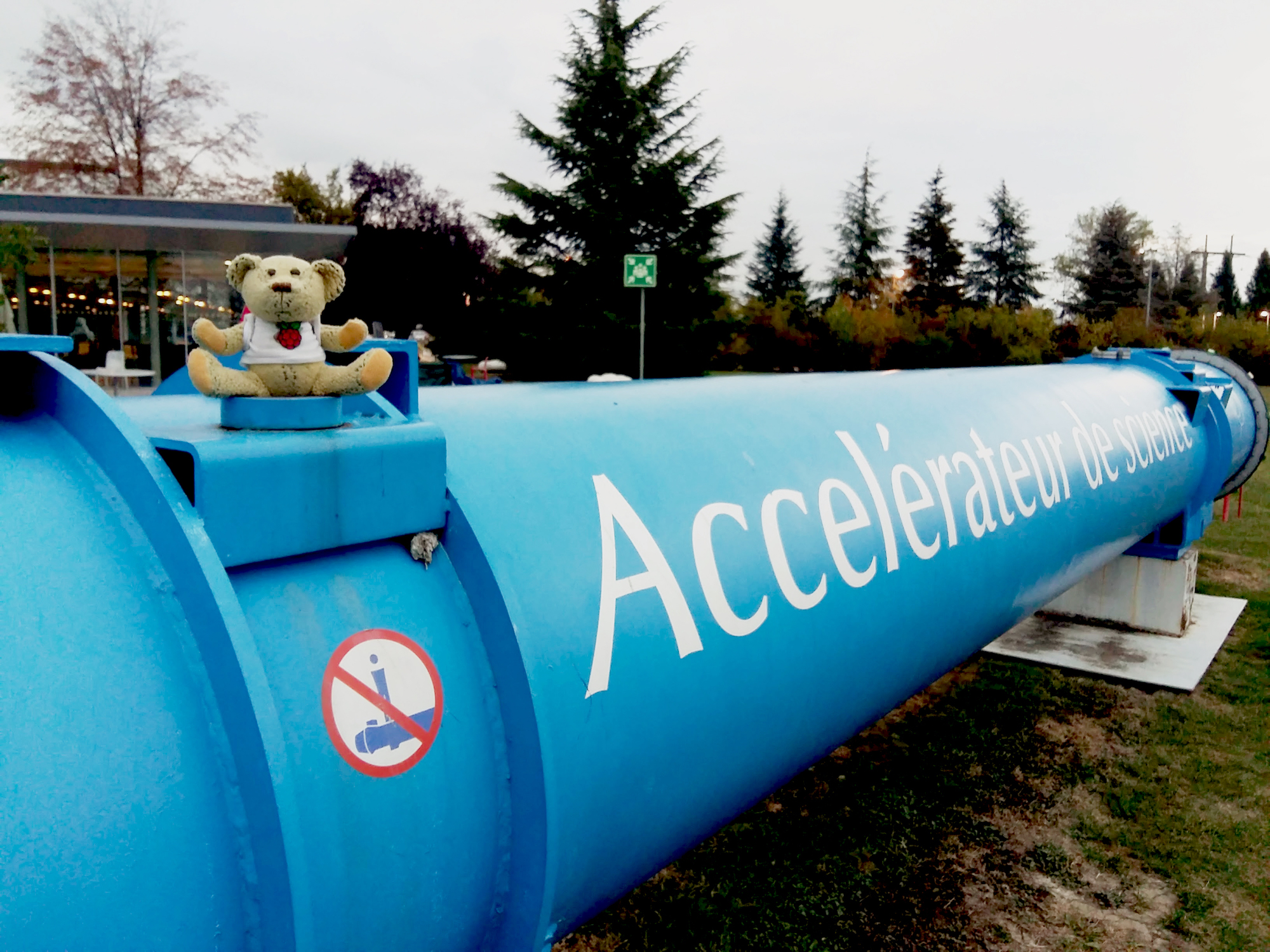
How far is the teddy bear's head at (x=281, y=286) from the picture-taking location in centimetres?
137

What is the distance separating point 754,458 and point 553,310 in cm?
2268

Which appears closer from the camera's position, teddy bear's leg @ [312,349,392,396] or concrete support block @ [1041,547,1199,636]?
teddy bear's leg @ [312,349,392,396]

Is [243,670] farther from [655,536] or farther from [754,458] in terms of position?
[754,458]

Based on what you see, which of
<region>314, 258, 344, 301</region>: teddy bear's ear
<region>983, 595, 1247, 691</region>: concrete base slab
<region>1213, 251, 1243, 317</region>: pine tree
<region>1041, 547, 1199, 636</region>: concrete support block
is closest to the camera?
<region>314, 258, 344, 301</region>: teddy bear's ear

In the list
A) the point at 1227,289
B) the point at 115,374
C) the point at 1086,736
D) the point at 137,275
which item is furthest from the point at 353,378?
the point at 1227,289

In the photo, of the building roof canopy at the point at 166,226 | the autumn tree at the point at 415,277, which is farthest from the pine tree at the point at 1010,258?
the building roof canopy at the point at 166,226

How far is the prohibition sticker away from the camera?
1.20m

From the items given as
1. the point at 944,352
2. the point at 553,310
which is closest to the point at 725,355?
the point at 944,352

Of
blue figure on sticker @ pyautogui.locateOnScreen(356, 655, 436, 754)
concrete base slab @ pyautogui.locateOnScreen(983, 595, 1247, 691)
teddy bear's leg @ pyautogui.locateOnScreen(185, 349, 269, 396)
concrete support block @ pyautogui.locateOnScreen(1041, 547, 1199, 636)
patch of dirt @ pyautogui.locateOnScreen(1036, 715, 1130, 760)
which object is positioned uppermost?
teddy bear's leg @ pyautogui.locateOnScreen(185, 349, 269, 396)

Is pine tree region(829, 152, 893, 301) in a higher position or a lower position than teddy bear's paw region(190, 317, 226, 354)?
higher

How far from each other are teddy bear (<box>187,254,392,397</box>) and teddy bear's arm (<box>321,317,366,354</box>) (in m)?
0.04

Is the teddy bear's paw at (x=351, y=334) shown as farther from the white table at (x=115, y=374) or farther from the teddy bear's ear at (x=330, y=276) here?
the white table at (x=115, y=374)

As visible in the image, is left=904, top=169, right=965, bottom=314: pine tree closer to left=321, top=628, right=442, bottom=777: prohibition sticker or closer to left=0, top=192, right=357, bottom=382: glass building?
left=0, top=192, right=357, bottom=382: glass building

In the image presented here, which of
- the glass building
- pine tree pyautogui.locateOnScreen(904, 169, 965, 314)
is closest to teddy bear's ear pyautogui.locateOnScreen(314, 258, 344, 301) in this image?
the glass building
